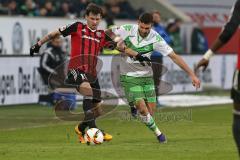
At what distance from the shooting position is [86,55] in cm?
1389

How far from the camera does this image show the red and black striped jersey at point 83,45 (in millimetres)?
13883

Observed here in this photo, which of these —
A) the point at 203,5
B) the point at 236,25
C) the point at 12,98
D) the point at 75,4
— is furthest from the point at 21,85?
the point at 203,5

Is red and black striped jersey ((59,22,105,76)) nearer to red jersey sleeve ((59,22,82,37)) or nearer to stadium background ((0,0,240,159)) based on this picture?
red jersey sleeve ((59,22,82,37))

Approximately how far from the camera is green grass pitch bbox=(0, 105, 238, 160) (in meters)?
12.1

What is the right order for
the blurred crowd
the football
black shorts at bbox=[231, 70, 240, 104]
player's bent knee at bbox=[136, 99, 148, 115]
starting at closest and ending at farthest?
black shorts at bbox=[231, 70, 240, 104]
the football
player's bent knee at bbox=[136, 99, 148, 115]
the blurred crowd

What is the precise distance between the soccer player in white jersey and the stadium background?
2.20 feet

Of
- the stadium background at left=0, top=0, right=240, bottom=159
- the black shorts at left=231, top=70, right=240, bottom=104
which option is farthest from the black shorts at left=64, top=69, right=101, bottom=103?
the black shorts at left=231, top=70, right=240, bottom=104

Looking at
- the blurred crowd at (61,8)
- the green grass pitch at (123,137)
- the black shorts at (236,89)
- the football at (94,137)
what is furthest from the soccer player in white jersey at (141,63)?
the blurred crowd at (61,8)

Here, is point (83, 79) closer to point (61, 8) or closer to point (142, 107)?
point (142, 107)

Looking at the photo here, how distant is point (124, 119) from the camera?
63.6ft

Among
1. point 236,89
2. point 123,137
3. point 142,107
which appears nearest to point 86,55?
point 142,107

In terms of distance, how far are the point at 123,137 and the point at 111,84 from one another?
31.8 feet

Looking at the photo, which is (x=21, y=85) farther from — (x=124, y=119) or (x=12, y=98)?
(x=124, y=119)

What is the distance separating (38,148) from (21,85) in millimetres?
9552
